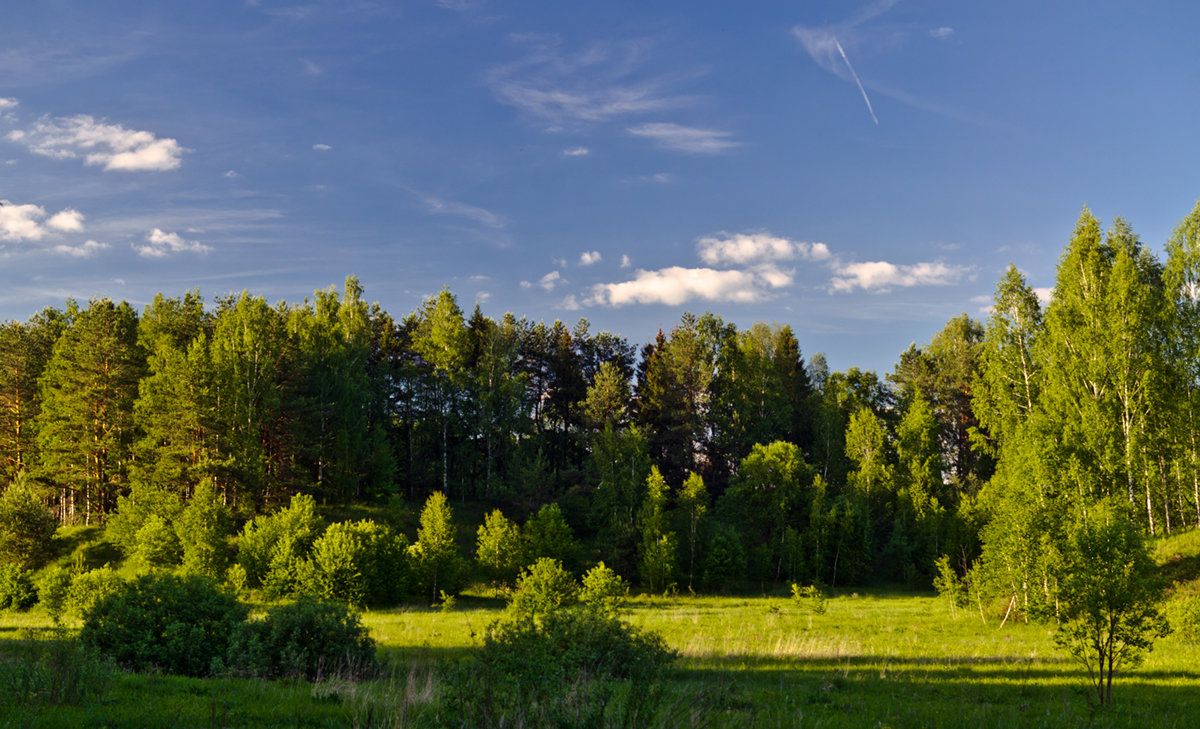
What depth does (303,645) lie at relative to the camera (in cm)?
1672

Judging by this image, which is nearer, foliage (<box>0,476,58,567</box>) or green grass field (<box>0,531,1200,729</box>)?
green grass field (<box>0,531,1200,729</box>)

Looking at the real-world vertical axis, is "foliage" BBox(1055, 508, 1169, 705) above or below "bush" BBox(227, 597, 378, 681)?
above

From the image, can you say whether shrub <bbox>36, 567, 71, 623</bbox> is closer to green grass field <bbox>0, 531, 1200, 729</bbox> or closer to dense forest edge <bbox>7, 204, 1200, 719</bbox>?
dense forest edge <bbox>7, 204, 1200, 719</bbox>

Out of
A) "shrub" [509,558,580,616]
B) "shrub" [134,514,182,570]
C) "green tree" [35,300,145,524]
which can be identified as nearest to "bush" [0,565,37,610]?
"shrub" [134,514,182,570]

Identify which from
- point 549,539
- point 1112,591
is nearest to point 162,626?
point 1112,591

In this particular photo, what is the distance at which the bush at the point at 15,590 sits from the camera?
38.7 m

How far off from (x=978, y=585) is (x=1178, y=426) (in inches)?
648

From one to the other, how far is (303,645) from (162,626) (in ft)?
11.8

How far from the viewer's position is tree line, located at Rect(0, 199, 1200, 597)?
38625 mm

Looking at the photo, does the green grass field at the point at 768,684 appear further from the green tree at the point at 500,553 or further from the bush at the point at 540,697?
the green tree at the point at 500,553

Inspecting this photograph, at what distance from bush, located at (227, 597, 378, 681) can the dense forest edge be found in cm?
502

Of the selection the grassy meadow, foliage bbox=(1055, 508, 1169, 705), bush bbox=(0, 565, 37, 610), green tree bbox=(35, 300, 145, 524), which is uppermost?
green tree bbox=(35, 300, 145, 524)

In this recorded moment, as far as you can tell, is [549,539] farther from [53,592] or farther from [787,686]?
[787,686]

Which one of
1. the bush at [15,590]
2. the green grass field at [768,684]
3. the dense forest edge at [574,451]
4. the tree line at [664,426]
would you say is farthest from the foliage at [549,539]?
the bush at [15,590]
